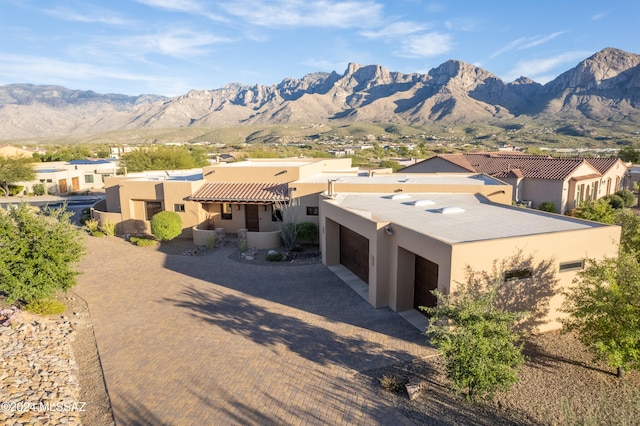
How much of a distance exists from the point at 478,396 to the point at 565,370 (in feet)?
10.6

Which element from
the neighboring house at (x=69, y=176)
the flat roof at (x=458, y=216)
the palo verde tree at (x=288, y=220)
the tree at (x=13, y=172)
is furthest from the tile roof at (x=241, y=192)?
the neighboring house at (x=69, y=176)

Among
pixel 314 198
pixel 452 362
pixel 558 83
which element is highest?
pixel 558 83

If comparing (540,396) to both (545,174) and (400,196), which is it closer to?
(400,196)

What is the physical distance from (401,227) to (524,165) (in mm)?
28473

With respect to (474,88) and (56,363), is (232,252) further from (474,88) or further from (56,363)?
(474,88)

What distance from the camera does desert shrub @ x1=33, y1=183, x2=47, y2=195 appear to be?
4926cm

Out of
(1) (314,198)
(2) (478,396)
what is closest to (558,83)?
(1) (314,198)

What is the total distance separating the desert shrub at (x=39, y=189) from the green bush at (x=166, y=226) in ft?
114

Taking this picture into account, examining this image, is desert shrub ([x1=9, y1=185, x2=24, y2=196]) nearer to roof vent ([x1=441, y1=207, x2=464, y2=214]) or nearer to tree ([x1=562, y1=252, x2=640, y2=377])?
roof vent ([x1=441, y1=207, x2=464, y2=214])

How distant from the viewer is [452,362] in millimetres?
9023

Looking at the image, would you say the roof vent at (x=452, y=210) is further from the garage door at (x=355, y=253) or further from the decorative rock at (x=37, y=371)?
the decorative rock at (x=37, y=371)

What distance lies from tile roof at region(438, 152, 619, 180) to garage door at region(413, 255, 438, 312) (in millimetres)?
23870

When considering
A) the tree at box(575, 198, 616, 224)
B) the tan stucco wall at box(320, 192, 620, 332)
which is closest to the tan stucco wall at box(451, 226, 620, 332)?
the tan stucco wall at box(320, 192, 620, 332)

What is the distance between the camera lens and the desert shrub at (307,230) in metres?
23.4
